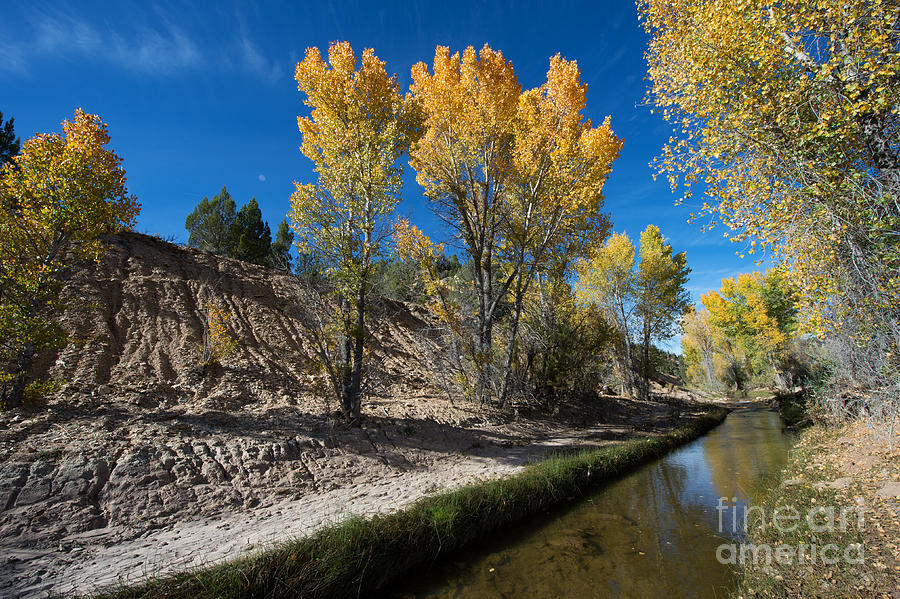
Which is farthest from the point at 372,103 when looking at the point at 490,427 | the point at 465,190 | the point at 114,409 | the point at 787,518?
the point at 787,518

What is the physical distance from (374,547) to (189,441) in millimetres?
4901

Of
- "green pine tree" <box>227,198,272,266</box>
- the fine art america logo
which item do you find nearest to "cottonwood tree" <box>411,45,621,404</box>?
the fine art america logo

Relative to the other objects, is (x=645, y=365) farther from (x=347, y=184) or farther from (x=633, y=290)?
(x=347, y=184)

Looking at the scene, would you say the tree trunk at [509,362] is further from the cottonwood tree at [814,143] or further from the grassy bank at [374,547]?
the cottonwood tree at [814,143]

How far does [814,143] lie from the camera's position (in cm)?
574

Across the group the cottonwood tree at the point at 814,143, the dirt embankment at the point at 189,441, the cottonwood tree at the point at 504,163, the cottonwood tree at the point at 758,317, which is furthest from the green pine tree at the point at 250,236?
the cottonwood tree at the point at 758,317

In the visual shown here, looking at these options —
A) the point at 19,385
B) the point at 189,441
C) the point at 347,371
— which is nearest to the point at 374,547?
the point at 189,441

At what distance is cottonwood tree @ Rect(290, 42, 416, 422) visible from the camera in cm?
1004

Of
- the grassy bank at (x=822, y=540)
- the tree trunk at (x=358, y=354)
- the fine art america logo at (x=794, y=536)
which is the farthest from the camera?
the tree trunk at (x=358, y=354)

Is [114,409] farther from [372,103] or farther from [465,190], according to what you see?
[465,190]

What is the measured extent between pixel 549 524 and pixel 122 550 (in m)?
6.34

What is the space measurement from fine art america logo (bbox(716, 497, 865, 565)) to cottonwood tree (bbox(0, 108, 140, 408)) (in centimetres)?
1262

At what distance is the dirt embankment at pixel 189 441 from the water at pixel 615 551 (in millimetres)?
1690

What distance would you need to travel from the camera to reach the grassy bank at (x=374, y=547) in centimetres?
360
